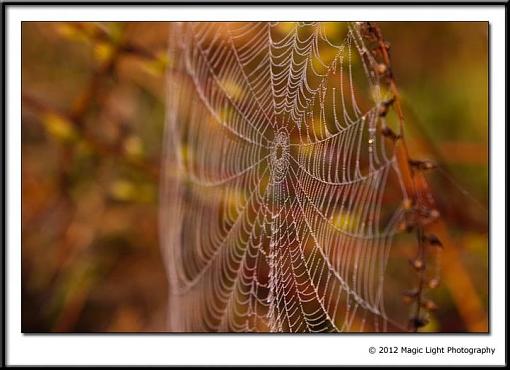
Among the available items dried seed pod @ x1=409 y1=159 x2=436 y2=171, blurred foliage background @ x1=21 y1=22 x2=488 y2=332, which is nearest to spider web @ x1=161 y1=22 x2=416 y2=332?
dried seed pod @ x1=409 y1=159 x2=436 y2=171

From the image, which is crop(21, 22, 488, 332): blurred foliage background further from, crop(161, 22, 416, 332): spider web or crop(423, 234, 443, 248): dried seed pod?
crop(423, 234, 443, 248): dried seed pod

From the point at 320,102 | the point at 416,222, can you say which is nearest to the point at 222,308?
the point at 320,102

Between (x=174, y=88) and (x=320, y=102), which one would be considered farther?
(x=174, y=88)

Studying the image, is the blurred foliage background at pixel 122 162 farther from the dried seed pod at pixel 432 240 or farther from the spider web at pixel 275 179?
the dried seed pod at pixel 432 240

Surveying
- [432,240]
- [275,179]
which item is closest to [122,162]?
[275,179]

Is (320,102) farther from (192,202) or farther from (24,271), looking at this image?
(24,271)

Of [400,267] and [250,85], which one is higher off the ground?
[250,85]

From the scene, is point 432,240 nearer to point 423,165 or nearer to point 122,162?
point 423,165

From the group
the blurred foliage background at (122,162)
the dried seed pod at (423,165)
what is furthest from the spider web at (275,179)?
the blurred foliage background at (122,162)
